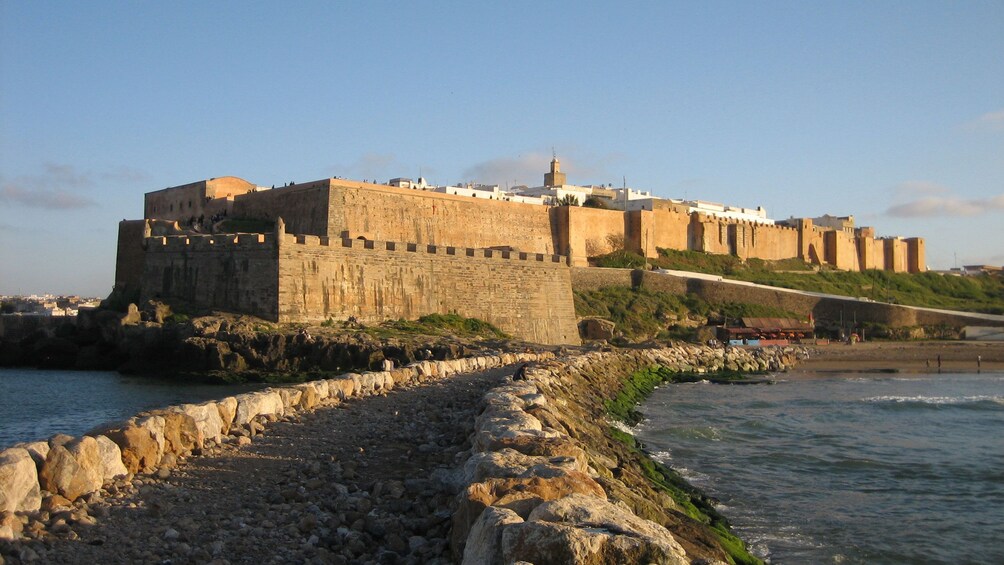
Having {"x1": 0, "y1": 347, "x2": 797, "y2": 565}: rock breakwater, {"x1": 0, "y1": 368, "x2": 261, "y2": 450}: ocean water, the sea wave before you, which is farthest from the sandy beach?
{"x1": 0, "y1": 347, "x2": 797, "y2": 565}: rock breakwater

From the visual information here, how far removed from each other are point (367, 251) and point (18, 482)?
2272 centimetres

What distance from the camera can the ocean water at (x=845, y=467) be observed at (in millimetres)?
9385

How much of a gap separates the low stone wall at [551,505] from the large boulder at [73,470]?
8.01 feet

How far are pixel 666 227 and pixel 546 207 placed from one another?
442 inches

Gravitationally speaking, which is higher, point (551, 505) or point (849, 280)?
point (849, 280)

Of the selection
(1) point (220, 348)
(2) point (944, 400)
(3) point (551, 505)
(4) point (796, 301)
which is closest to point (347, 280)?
(1) point (220, 348)

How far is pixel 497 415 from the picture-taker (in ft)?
25.6

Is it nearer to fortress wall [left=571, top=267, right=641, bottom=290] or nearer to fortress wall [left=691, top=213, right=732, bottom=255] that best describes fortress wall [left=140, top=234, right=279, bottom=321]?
fortress wall [left=571, top=267, right=641, bottom=290]

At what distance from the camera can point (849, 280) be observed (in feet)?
205

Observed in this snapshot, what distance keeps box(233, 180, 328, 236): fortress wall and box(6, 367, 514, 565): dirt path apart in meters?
25.4

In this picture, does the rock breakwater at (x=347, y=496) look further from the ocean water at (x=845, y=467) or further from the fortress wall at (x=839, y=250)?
the fortress wall at (x=839, y=250)

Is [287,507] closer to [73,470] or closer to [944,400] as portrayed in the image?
[73,470]

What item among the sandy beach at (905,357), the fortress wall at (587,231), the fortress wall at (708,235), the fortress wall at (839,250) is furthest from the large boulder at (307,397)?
the fortress wall at (839,250)

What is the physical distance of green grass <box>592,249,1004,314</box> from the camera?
52.7 m
